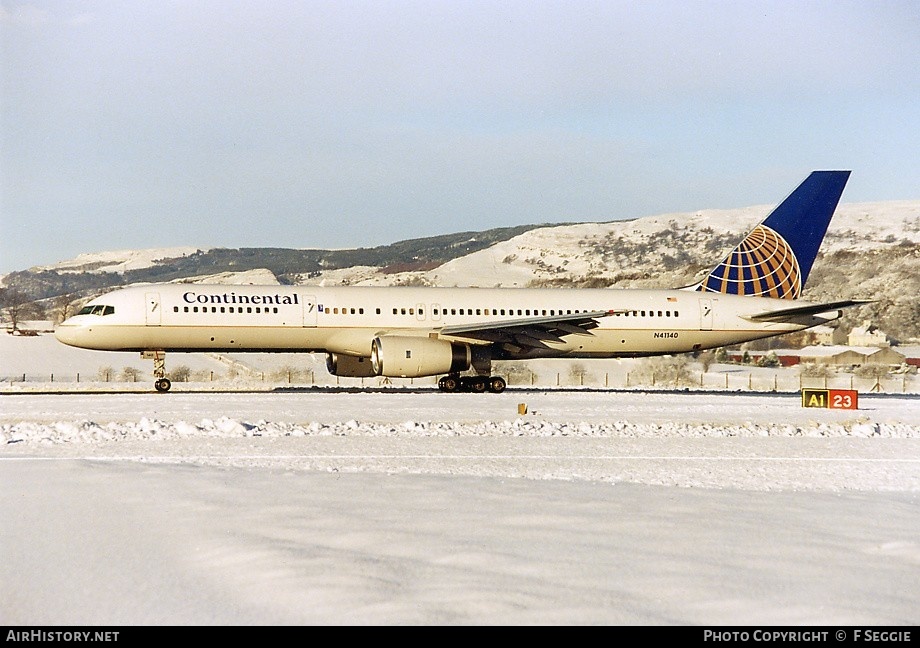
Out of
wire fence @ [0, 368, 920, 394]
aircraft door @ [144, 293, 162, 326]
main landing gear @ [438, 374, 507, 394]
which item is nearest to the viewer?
aircraft door @ [144, 293, 162, 326]

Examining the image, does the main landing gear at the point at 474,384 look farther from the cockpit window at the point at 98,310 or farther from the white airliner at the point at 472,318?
the cockpit window at the point at 98,310

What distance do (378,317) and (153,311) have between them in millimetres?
Answer: 7450

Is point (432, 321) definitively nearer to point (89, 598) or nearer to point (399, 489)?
point (399, 489)

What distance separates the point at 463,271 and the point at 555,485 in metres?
147

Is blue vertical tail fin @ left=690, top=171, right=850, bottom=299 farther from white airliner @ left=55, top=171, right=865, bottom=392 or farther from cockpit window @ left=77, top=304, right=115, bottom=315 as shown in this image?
cockpit window @ left=77, top=304, right=115, bottom=315

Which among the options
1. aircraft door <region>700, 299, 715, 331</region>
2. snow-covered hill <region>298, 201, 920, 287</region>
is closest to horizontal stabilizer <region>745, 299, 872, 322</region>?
aircraft door <region>700, 299, 715, 331</region>

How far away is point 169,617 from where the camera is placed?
6.69 m

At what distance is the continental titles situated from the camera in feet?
106

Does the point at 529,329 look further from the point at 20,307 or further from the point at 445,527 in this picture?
the point at 20,307

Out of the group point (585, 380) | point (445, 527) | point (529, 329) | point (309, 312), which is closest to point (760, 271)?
point (529, 329)

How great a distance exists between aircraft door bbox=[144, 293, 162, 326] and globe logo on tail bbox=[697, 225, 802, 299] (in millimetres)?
20401

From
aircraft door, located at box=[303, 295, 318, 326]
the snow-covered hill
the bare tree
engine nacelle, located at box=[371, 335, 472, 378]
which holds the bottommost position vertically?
engine nacelle, located at box=[371, 335, 472, 378]

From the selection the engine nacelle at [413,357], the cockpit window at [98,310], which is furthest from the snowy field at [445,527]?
the cockpit window at [98,310]

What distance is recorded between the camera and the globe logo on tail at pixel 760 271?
38.3 m
